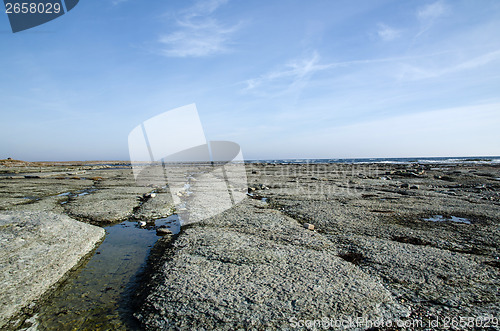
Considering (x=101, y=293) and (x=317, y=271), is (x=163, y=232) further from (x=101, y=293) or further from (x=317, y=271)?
(x=317, y=271)

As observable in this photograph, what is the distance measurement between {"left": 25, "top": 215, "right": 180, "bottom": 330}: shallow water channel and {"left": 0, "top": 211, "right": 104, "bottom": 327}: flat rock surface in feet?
0.52

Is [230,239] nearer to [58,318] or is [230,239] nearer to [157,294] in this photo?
[157,294]

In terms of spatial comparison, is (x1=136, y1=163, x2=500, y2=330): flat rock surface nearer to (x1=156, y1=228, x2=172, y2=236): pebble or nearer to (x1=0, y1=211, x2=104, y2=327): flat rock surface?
(x1=156, y1=228, x2=172, y2=236): pebble

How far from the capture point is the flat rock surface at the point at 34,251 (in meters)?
2.18

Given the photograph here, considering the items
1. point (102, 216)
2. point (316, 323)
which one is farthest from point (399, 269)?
point (102, 216)

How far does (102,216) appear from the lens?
513 centimetres

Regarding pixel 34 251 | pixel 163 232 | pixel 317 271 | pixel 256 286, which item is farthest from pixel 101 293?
pixel 317 271

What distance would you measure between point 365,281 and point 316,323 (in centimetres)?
86

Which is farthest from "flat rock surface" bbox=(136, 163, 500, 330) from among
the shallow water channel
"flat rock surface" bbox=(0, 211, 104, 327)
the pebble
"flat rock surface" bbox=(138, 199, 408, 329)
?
"flat rock surface" bbox=(0, 211, 104, 327)

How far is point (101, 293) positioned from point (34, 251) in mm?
1239

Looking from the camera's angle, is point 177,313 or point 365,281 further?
point 365,281

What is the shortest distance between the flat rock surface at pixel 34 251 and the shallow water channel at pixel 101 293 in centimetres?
16

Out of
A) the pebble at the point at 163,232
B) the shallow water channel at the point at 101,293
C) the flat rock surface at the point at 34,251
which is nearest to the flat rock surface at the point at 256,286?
the shallow water channel at the point at 101,293

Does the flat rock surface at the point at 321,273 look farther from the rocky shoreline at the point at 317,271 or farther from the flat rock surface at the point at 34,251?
the flat rock surface at the point at 34,251
